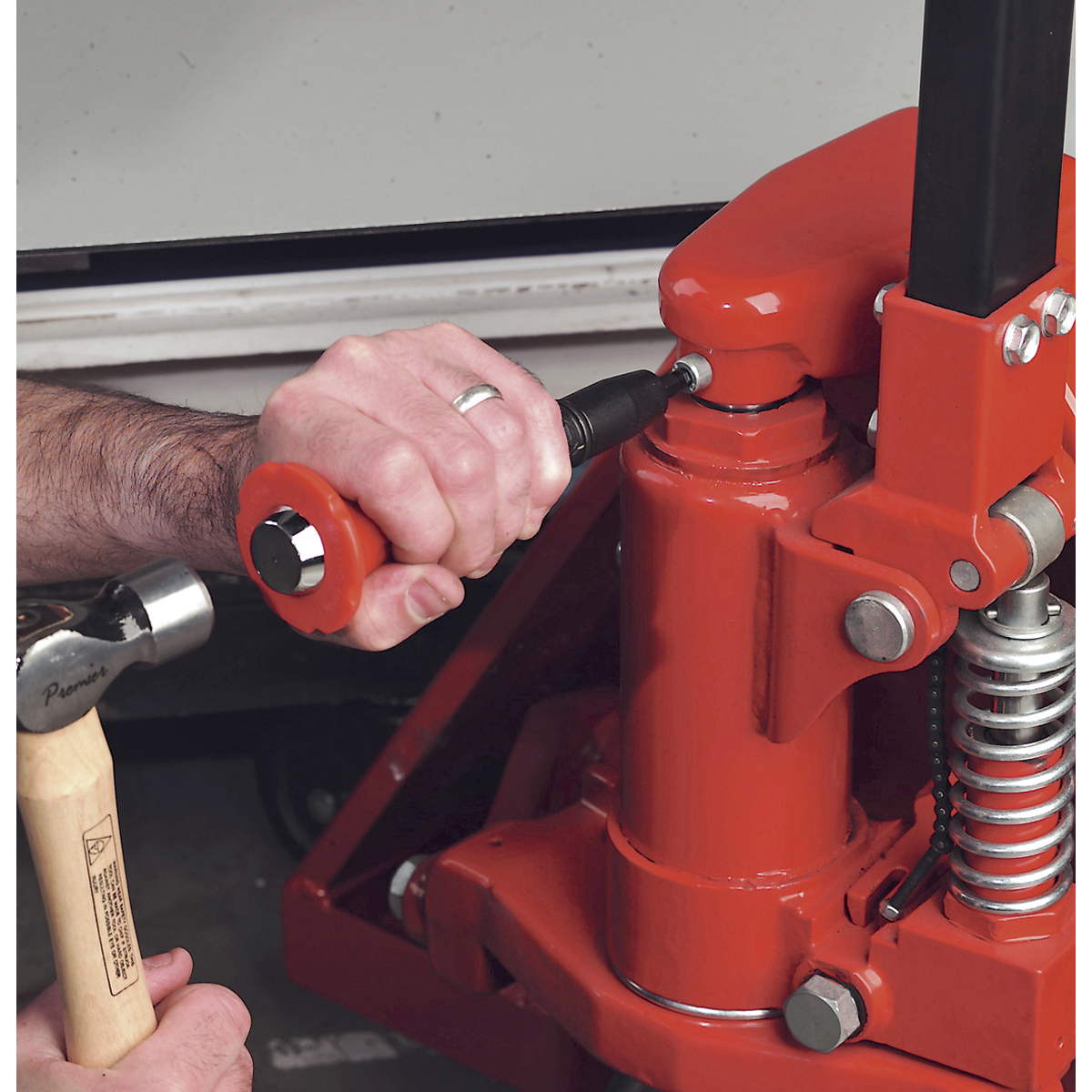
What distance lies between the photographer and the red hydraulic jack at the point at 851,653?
0.71m

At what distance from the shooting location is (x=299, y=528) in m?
0.65

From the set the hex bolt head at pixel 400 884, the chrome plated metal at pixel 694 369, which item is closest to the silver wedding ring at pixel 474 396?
the chrome plated metal at pixel 694 369

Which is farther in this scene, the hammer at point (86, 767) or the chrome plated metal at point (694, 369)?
the chrome plated metal at point (694, 369)

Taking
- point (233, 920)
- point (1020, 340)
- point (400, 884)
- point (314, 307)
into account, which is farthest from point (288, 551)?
point (233, 920)

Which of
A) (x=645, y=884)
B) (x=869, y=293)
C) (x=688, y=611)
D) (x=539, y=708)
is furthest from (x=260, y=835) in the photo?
(x=869, y=293)

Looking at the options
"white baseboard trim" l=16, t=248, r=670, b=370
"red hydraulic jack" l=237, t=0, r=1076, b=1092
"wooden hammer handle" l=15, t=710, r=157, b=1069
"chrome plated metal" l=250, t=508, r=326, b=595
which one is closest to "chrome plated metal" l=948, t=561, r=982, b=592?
"red hydraulic jack" l=237, t=0, r=1076, b=1092

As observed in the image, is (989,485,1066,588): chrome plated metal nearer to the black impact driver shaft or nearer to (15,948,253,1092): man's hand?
the black impact driver shaft

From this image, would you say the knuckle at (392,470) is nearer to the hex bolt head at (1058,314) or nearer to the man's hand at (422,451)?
the man's hand at (422,451)

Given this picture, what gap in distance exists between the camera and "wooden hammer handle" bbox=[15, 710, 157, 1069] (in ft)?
2.22

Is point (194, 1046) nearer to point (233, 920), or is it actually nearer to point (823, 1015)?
point (823, 1015)

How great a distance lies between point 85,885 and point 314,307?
3.11ft

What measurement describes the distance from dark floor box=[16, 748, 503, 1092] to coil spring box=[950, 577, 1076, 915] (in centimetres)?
81

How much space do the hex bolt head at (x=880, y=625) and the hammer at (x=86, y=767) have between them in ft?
1.13

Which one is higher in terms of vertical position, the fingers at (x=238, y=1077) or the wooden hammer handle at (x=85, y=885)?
the wooden hammer handle at (x=85, y=885)
